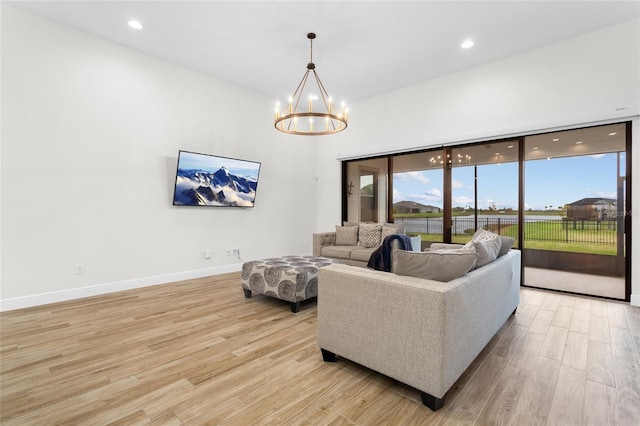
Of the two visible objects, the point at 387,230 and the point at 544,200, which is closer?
the point at 544,200

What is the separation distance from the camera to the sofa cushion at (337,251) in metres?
4.81

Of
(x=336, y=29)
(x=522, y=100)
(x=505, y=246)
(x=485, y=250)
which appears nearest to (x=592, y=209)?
(x=522, y=100)

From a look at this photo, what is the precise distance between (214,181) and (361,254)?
2.69 m

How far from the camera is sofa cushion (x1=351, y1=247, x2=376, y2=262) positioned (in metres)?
4.57

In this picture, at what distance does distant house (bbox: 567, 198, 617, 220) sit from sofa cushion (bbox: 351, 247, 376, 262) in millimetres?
2876

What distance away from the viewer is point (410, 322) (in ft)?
5.53

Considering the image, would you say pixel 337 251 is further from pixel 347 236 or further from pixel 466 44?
pixel 466 44

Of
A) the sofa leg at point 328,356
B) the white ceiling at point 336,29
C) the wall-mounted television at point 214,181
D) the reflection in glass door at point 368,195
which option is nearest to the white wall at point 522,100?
the white ceiling at point 336,29

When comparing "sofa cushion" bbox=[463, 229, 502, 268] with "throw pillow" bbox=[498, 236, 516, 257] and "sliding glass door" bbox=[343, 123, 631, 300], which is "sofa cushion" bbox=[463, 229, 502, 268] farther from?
"sliding glass door" bbox=[343, 123, 631, 300]

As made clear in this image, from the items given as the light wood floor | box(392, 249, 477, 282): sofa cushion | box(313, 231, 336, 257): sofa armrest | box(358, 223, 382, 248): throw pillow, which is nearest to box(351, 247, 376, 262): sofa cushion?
box(358, 223, 382, 248): throw pillow

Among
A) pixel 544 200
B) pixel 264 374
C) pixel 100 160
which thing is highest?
pixel 100 160

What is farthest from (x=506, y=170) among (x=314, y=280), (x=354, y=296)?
(x=354, y=296)

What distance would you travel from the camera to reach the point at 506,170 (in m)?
4.53

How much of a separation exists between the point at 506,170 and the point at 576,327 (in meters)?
2.46
